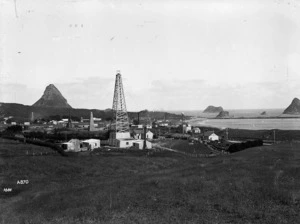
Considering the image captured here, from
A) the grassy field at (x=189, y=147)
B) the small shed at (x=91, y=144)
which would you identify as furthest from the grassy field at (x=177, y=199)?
the grassy field at (x=189, y=147)

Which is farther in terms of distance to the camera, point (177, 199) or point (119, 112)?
point (119, 112)

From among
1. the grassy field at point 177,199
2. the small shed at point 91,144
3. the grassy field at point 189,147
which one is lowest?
the grassy field at point 189,147

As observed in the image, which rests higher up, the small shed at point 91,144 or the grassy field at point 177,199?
the grassy field at point 177,199

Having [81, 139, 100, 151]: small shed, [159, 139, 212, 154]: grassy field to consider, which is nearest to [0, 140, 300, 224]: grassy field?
[81, 139, 100, 151]: small shed

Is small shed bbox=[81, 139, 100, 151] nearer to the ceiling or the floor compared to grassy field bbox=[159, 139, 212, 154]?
nearer to the ceiling

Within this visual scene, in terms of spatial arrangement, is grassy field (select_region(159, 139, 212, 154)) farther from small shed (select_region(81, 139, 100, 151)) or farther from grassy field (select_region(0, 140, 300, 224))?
grassy field (select_region(0, 140, 300, 224))

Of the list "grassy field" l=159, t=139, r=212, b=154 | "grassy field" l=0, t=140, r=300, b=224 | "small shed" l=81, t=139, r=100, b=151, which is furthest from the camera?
"grassy field" l=159, t=139, r=212, b=154

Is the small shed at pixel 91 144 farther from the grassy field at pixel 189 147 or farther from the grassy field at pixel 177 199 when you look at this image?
the grassy field at pixel 177 199

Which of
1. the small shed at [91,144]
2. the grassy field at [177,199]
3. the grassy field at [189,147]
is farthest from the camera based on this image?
the grassy field at [189,147]

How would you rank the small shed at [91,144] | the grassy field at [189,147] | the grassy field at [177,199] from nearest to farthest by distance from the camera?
the grassy field at [177,199], the small shed at [91,144], the grassy field at [189,147]

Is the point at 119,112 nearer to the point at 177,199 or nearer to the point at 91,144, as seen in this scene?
the point at 91,144

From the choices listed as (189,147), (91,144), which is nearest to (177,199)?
(91,144)

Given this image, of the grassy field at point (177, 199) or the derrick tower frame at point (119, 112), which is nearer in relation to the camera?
the grassy field at point (177, 199)
